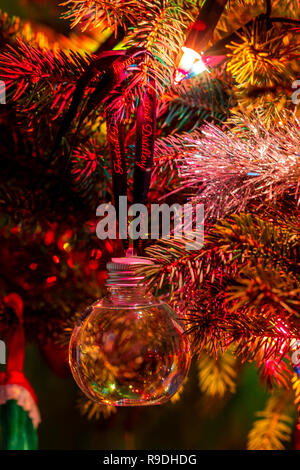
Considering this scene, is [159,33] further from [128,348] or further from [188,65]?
[128,348]

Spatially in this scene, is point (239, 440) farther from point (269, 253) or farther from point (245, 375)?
point (269, 253)

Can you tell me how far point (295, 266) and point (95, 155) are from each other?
0.73 ft

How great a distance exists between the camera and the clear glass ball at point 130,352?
0.28 m

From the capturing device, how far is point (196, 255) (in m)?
0.25

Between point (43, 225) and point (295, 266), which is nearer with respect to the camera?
point (295, 266)

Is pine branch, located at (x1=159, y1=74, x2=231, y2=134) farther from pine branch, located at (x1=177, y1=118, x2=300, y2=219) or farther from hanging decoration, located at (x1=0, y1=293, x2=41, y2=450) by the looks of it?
hanging decoration, located at (x1=0, y1=293, x2=41, y2=450)

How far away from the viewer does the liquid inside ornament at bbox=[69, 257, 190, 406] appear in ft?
0.90

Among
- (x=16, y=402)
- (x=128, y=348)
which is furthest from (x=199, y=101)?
(x=16, y=402)

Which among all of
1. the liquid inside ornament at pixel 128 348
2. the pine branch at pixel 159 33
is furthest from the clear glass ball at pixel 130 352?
the pine branch at pixel 159 33

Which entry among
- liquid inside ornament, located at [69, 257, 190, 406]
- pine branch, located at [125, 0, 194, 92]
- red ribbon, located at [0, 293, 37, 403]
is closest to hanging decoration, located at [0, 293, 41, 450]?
red ribbon, located at [0, 293, 37, 403]

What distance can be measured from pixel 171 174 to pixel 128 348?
0.58 feet

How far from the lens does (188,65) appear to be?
34 cm
